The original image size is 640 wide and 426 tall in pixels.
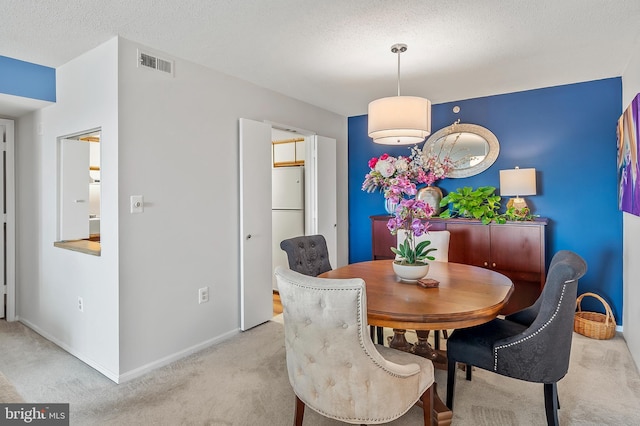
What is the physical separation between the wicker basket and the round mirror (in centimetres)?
162

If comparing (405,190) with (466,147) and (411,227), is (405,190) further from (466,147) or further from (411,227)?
(466,147)

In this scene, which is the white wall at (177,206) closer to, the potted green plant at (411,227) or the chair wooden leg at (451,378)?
the potted green plant at (411,227)

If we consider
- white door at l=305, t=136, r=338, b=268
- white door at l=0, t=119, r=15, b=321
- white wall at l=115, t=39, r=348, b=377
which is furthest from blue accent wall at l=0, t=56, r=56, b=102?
white door at l=305, t=136, r=338, b=268

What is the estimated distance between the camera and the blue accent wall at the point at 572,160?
3389 millimetres

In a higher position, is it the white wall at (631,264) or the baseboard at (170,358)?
the white wall at (631,264)

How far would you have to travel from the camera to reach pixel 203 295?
9.87ft

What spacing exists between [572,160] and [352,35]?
2.63 meters

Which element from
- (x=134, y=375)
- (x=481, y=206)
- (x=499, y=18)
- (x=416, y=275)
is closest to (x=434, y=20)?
(x=499, y=18)

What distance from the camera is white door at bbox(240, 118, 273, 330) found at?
10.8 feet

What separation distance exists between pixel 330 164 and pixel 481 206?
5.94ft

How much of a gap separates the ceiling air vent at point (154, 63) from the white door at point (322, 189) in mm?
1878

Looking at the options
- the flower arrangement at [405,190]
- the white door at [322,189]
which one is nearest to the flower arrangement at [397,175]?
the flower arrangement at [405,190]

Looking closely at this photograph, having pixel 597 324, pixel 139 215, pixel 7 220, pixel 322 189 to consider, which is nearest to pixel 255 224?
pixel 139 215

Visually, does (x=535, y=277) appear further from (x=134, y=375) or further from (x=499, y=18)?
(x=134, y=375)
